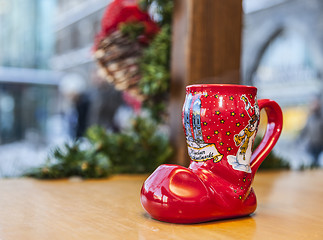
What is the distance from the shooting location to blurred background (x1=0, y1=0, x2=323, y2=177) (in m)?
2.86

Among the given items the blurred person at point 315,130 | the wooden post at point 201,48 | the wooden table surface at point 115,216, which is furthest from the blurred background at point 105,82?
the wooden table surface at point 115,216

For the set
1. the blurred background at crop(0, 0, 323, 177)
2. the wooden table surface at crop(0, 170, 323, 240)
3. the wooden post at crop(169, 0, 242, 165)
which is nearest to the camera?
the wooden table surface at crop(0, 170, 323, 240)

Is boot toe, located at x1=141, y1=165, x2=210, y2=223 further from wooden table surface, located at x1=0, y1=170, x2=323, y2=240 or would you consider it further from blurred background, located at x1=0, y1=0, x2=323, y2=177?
blurred background, located at x1=0, y1=0, x2=323, y2=177

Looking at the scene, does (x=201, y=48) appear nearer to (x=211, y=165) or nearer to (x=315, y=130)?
(x=211, y=165)

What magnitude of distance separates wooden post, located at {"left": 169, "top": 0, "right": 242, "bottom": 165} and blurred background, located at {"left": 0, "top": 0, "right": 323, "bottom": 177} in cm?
113

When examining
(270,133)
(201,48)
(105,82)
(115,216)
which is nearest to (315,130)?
(105,82)

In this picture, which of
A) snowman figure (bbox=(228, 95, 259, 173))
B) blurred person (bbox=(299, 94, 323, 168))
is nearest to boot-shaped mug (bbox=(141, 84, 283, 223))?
snowman figure (bbox=(228, 95, 259, 173))

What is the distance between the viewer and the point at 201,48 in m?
0.81

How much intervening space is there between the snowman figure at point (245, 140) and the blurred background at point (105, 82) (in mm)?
1519

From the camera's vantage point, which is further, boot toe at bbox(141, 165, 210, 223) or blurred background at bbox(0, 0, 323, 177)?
blurred background at bbox(0, 0, 323, 177)

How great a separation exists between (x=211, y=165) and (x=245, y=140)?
0.05m

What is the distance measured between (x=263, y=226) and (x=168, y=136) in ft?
1.53

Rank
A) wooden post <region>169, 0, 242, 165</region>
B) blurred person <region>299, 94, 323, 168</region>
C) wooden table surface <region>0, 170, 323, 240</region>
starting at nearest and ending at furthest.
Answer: wooden table surface <region>0, 170, 323, 240</region>
wooden post <region>169, 0, 242, 165</region>
blurred person <region>299, 94, 323, 168</region>

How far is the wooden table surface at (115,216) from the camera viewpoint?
1.22 ft
